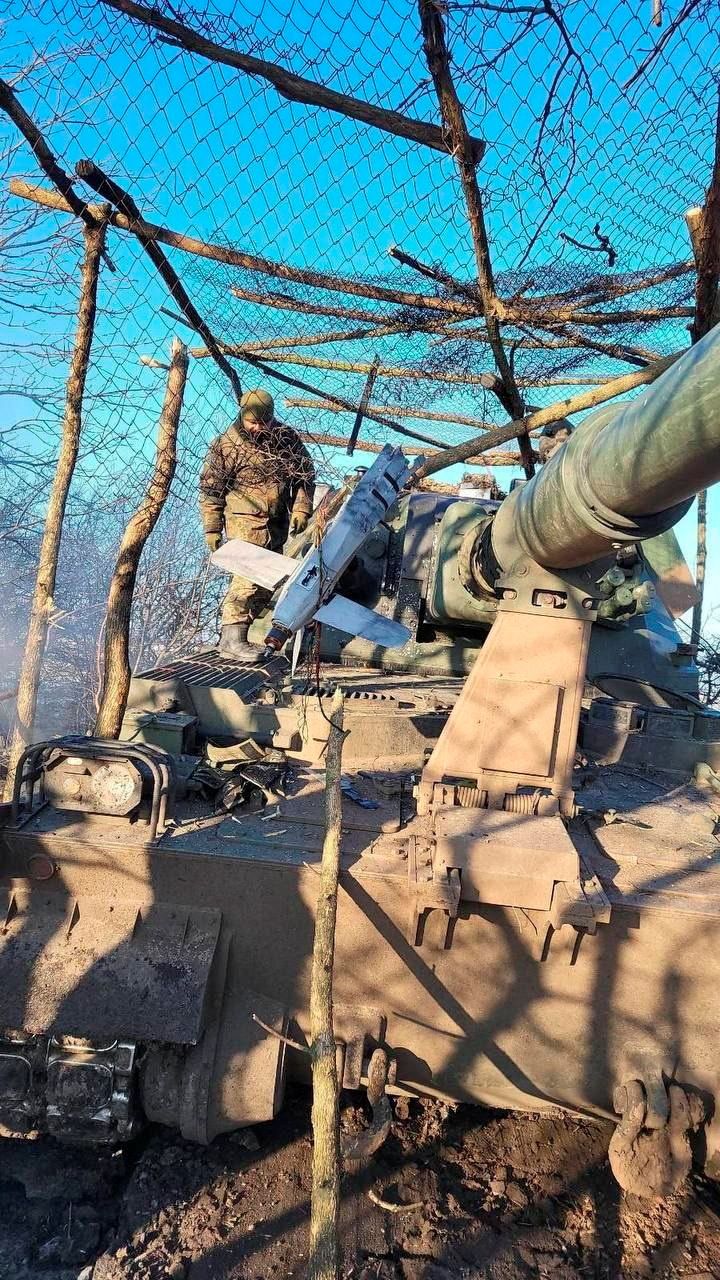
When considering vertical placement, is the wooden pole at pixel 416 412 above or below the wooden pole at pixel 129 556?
above

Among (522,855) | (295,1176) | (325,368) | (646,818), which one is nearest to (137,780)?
(522,855)

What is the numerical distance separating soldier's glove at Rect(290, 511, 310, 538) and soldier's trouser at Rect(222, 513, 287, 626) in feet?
0.89

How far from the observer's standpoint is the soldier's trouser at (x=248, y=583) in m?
6.05

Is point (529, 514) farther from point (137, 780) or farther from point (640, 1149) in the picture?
point (640, 1149)

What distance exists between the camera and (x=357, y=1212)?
3334 millimetres

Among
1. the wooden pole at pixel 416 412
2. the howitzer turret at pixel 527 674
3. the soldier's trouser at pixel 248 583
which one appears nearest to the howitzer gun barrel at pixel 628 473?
the howitzer turret at pixel 527 674

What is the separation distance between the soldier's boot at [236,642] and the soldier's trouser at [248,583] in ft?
0.14

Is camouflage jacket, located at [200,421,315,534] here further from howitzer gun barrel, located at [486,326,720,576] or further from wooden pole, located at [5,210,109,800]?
howitzer gun barrel, located at [486,326,720,576]

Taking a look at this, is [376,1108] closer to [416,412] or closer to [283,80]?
[283,80]

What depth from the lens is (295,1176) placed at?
3.49 m

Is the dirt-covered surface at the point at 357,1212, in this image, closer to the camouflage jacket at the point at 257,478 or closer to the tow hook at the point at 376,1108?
the tow hook at the point at 376,1108

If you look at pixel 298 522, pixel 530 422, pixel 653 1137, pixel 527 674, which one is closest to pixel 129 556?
pixel 298 522

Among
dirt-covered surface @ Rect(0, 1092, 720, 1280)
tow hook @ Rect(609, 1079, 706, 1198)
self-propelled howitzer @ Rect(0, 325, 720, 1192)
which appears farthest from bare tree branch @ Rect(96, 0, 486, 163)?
dirt-covered surface @ Rect(0, 1092, 720, 1280)

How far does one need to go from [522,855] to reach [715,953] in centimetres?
91
